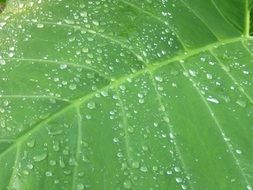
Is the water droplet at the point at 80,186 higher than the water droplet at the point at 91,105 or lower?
lower

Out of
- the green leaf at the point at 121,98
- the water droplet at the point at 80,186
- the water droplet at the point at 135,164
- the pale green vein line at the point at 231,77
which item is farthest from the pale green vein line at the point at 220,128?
the water droplet at the point at 80,186

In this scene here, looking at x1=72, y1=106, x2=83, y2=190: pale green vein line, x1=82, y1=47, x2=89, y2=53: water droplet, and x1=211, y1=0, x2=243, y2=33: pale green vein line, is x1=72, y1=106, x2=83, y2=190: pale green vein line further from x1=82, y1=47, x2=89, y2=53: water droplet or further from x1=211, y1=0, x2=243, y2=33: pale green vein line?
x1=211, y1=0, x2=243, y2=33: pale green vein line

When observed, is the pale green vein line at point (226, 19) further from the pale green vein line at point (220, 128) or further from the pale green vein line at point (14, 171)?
the pale green vein line at point (14, 171)

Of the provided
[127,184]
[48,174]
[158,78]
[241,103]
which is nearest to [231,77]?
[241,103]

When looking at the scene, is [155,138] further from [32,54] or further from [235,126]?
[32,54]

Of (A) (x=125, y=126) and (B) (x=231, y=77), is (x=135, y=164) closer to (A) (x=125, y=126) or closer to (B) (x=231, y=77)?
(A) (x=125, y=126)

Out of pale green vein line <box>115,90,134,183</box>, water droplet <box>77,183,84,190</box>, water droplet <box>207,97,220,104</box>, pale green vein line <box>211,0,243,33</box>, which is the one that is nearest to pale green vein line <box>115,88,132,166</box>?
pale green vein line <box>115,90,134,183</box>

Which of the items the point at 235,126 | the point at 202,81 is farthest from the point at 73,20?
the point at 235,126

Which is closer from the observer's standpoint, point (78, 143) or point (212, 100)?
point (78, 143)
